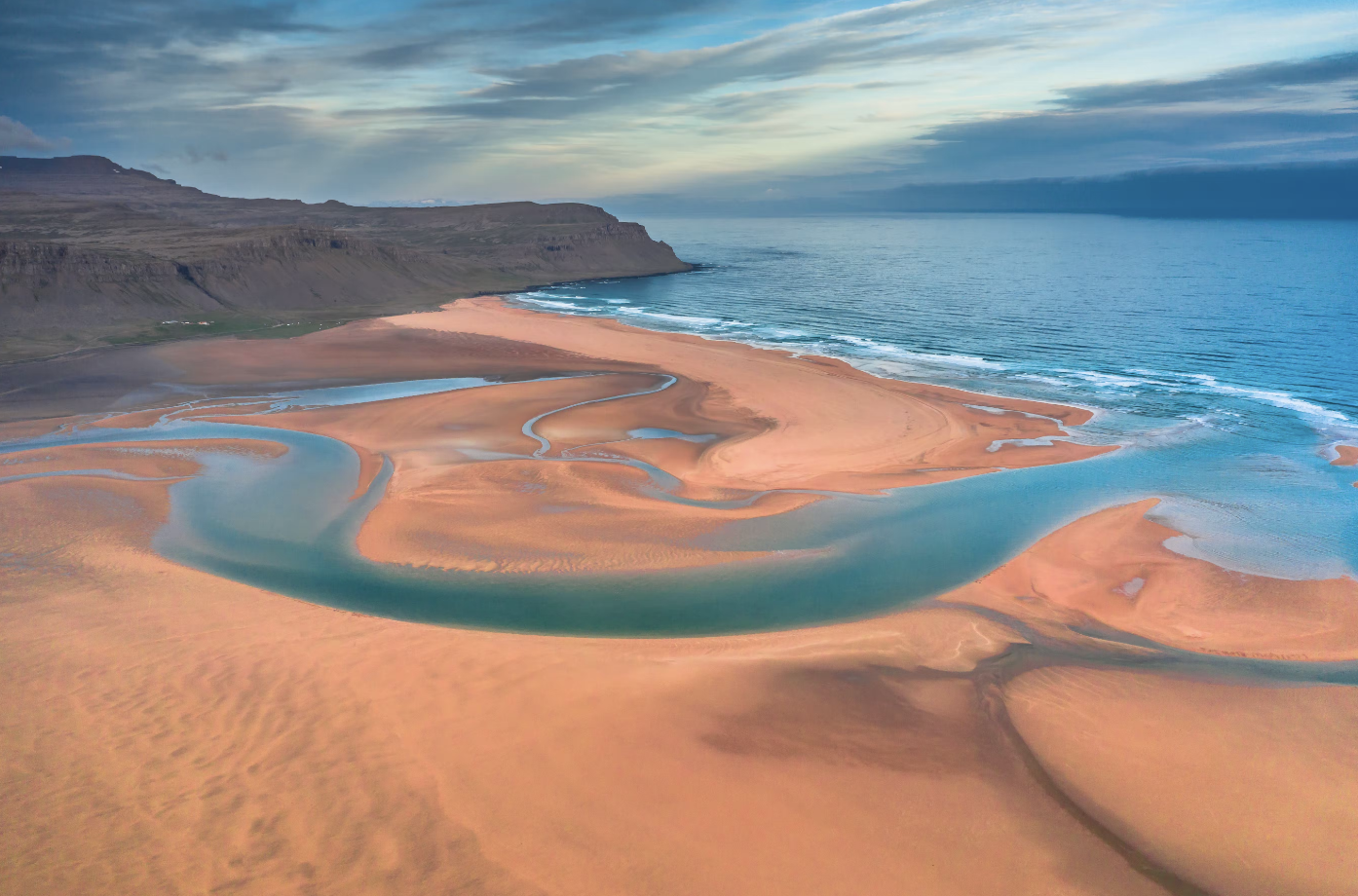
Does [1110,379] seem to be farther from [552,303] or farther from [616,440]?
[552,303]

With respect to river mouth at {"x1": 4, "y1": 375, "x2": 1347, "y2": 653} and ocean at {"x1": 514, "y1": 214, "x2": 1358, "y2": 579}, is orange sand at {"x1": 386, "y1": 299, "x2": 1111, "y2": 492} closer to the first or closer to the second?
river mouth at {"x1": 4, "y1": 375, "x2": 1347, "y2": 653}

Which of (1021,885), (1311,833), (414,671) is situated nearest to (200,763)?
(414,671)

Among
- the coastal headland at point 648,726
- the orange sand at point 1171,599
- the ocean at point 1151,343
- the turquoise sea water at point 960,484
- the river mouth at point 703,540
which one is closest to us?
the coastal headland at point 648,726

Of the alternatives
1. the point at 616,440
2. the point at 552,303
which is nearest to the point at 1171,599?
the point at 616,440

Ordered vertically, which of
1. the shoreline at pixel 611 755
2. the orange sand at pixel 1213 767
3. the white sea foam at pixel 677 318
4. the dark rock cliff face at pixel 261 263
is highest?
the dark rock cliff face at pixel 261 263

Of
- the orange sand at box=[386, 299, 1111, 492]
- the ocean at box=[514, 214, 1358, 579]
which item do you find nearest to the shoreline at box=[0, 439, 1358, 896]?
the ocean at box=[514, 214, 1358, 579]

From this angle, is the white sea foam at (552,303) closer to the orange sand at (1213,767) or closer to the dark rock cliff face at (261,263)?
the dark rock cliff face at (261,263)

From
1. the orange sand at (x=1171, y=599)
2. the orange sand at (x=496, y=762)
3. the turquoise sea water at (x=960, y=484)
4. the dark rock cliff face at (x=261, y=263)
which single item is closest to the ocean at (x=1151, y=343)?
the turquoise sea water at (x=960, y=484)
